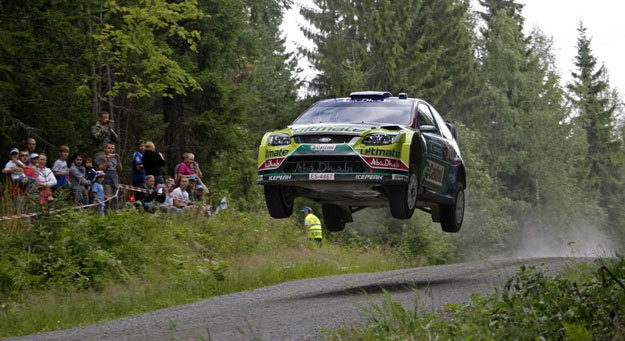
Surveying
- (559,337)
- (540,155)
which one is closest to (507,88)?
(540,155)

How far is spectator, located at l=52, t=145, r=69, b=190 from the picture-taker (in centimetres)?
1792

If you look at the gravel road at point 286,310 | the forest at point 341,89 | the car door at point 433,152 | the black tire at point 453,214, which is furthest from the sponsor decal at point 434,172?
the forest at point 341,89

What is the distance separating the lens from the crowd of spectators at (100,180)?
1714 centimetres

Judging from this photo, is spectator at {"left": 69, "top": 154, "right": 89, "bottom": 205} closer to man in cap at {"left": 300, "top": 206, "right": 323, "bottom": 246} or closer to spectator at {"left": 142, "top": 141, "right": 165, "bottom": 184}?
spectator at {"left": 142, "top": 141, "right": 165, "bottom": 184}

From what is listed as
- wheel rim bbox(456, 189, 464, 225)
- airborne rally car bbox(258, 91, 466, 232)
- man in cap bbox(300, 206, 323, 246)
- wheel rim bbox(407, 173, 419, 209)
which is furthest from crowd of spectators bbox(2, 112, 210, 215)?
wheel rim bbox(456, 189, 464, 225)

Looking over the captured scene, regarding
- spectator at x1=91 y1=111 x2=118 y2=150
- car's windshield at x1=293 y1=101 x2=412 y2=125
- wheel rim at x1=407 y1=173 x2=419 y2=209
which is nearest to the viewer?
wheel rim at x1=407 y1=173 x2=419 y2=209

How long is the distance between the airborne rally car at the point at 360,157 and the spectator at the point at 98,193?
6.10 meters

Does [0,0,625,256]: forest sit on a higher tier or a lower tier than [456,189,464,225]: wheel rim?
higher

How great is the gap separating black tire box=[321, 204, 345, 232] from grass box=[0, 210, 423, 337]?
2009 millimetres

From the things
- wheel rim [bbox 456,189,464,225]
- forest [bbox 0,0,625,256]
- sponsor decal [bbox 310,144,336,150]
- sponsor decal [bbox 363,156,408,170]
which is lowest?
wheel rim [bbox 456,189,464,225]

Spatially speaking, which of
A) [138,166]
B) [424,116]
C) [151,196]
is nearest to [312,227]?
[151,196]

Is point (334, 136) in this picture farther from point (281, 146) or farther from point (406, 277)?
point (406, 277)

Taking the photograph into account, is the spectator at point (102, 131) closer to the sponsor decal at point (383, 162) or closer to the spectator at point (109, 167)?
the spectator at point (109, 167)

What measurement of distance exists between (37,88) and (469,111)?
39.8 metres
